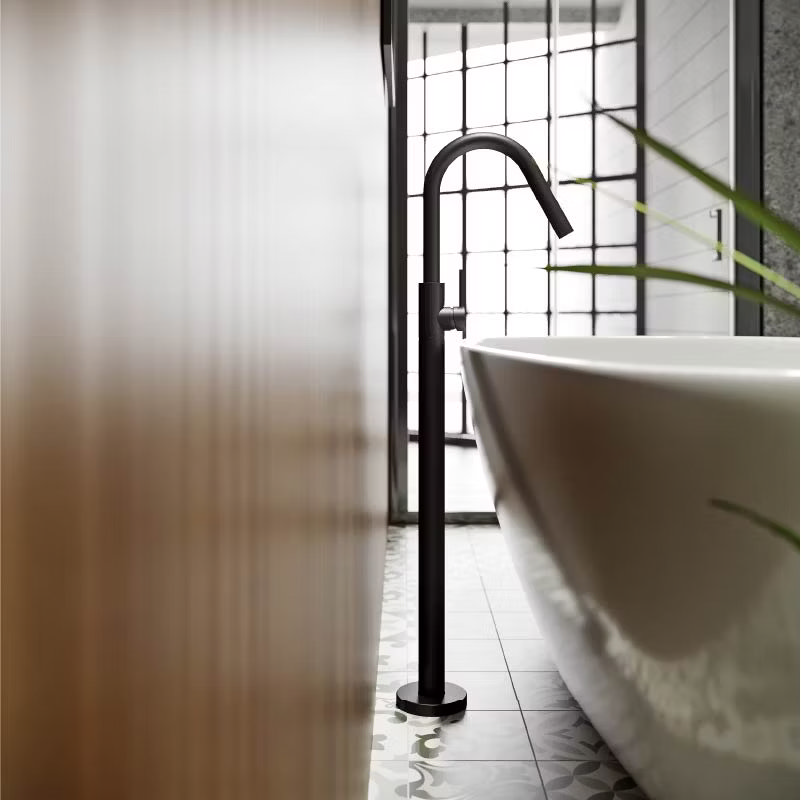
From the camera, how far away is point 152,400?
0.62 feet

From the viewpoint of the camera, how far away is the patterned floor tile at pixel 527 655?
1.64 m

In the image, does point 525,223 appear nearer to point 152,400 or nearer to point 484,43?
point 484,43

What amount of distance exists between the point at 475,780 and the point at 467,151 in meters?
0.99

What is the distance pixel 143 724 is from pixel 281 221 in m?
0.26

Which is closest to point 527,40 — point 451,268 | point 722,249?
point 451,268

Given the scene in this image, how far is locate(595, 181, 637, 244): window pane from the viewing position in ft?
9.59

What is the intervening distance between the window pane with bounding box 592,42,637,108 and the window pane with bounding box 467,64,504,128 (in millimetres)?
326

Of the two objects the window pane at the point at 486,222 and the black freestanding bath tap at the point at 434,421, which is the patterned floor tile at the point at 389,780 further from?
the window pane at the point at 486,222

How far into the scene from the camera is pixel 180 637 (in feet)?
0.69

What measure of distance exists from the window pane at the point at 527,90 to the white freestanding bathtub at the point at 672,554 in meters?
2.00

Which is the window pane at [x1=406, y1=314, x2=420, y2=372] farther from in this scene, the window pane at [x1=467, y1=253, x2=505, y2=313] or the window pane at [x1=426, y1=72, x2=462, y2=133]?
the window pane at [x1=426, y1=72, x2=462, y2=133]

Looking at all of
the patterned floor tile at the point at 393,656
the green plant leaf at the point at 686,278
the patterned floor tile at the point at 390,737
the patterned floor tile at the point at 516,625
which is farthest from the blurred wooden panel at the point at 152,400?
the patterned floor tile at the point at 516,625

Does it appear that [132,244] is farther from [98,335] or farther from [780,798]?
[780,798]

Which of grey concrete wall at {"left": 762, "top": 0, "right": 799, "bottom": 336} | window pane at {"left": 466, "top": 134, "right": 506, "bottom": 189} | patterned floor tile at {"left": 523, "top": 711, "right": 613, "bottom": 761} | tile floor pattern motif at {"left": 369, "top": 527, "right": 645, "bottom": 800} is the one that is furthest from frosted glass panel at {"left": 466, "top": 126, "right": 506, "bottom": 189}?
patterned floor tile at {"left": 523, "top": 711, "right": 613, "bottom": 761}
